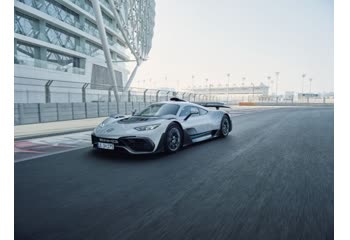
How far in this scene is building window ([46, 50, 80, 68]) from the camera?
90.3ft

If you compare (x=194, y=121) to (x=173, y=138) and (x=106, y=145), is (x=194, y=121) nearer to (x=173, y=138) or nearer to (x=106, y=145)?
(x=173, y=138)

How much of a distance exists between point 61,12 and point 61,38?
304 centimetres

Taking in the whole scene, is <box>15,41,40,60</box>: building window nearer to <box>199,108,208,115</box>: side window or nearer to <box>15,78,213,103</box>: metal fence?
<box>15,78,213,103</box>: metal fence

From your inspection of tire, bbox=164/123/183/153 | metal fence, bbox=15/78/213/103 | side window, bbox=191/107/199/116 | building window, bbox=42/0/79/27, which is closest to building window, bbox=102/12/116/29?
building window, bbox=42/0/79/27

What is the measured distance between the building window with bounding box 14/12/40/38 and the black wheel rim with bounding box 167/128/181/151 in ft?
77.9

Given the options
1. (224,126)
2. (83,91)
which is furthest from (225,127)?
(83,91)

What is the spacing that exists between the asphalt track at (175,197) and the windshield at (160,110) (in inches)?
48.2

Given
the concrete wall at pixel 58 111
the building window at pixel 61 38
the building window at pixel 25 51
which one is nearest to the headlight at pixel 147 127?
the concrete wall at pixel 58 111

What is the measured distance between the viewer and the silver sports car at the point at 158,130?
484cm

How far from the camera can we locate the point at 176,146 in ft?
18.0

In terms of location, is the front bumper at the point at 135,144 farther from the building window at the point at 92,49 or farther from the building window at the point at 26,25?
the building window at the point at 92,49
